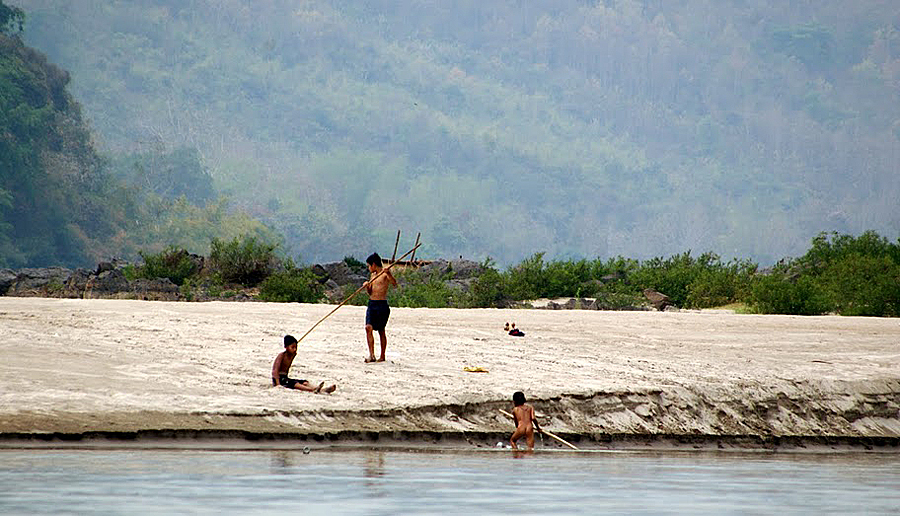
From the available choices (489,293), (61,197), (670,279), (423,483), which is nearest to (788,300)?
(489,293)

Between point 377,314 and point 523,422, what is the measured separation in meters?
3.40

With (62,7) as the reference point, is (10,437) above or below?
below

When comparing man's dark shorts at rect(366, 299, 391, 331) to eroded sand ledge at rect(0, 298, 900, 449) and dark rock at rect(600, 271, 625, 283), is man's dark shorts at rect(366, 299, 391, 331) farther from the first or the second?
dark rock at rect(600, 271, 625, 283)

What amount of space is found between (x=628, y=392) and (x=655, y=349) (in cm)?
473

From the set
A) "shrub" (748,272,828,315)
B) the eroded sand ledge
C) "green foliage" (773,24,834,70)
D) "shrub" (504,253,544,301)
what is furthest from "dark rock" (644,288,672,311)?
"green foliage" (773,24,834,70)

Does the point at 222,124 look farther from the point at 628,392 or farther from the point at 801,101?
the point at 628,392

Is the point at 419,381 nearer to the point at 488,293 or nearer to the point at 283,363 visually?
the point at 283,363

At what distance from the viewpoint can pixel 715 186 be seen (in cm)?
12162

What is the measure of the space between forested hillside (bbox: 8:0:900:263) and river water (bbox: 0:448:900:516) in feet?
307

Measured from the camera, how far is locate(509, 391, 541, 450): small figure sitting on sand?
572 inches

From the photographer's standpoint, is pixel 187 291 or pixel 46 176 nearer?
pixel 187 291

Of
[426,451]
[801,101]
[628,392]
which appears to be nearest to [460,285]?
[628,392]

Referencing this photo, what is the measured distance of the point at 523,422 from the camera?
14.6 metres

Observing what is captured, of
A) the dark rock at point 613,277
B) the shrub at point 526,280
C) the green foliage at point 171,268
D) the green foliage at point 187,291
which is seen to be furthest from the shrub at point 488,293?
the green foliage at point 171,268
